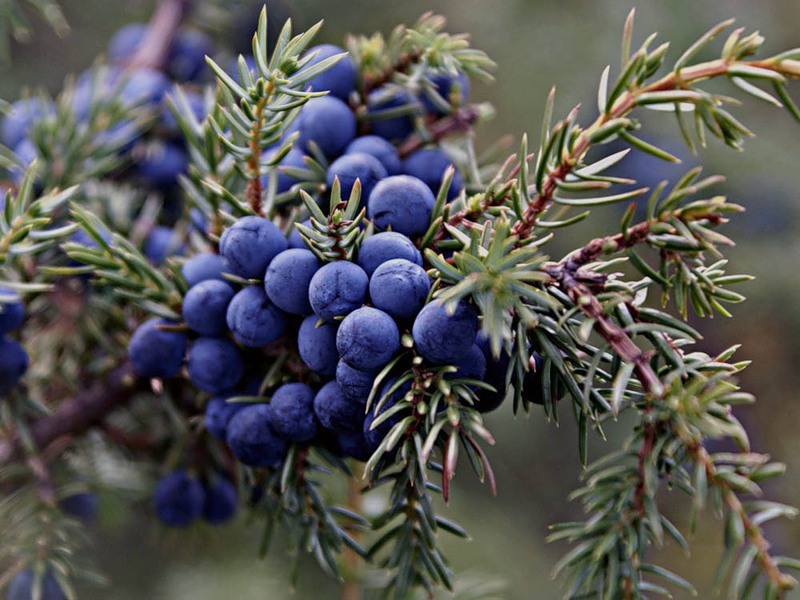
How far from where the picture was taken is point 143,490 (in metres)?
0.81

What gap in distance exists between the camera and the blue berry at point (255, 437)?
50cm

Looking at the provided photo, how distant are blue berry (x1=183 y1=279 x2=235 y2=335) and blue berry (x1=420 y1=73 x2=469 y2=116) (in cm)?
23

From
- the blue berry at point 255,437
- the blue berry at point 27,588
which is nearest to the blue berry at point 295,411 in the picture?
the blue berry at point 255,437

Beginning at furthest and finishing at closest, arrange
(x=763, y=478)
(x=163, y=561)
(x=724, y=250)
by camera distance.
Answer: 1. (x=163, y=561)
2. (x=724, y=250)
3. (x=763, y=478)

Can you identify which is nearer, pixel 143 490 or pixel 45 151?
pixel 45 151

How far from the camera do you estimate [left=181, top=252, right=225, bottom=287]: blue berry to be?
55 centimetres

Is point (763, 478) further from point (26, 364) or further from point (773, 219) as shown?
point (773, 219)

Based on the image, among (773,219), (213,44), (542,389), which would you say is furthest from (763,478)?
(773,219)

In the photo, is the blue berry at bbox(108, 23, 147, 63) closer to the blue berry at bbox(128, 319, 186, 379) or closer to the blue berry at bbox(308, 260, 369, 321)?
the blue berry at bbox(128, 319, 186, 379)

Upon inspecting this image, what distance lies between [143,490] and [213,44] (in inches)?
23.7

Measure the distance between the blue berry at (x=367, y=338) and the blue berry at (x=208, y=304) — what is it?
0.45ft

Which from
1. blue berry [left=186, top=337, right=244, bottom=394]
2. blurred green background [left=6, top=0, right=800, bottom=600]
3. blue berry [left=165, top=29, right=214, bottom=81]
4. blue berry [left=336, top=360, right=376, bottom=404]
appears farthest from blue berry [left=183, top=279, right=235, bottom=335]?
blurred green background [left=6, top=0, right=800, bottom=600]

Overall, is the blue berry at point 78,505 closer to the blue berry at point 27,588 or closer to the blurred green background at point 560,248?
the blue berry at point 27,588

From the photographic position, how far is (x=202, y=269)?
55 cm
